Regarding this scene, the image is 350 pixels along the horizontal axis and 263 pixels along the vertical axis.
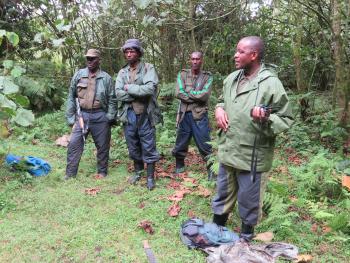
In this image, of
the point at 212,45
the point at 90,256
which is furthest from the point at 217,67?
the point at 90,256

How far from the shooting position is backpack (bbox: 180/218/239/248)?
13.0 ft

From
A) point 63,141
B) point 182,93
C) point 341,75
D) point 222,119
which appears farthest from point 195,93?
point 63,141

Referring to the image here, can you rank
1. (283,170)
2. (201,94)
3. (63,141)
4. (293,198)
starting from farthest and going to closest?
(63,141), (283,170), (201,94), (293,198)

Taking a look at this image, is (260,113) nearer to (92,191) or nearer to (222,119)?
(222,119)

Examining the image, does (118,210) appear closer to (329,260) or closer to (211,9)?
(329,260)

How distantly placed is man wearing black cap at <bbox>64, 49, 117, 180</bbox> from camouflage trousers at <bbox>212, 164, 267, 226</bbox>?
2.62 m

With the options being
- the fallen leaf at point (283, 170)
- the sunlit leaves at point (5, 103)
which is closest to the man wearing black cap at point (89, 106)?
the sunlit leaves at point (5, 103)

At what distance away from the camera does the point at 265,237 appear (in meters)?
4.15

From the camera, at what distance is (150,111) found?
19.1ft

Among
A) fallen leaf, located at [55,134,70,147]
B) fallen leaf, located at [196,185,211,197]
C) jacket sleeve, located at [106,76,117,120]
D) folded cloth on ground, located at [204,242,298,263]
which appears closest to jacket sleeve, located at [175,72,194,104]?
jacket sleeve, located at [106,76,117,120]

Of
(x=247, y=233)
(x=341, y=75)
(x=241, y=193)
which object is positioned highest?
(x=341, y=75)

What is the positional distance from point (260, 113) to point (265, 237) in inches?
58.3

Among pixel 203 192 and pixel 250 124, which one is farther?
pixel 203 192

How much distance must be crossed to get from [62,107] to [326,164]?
7.38 meters
